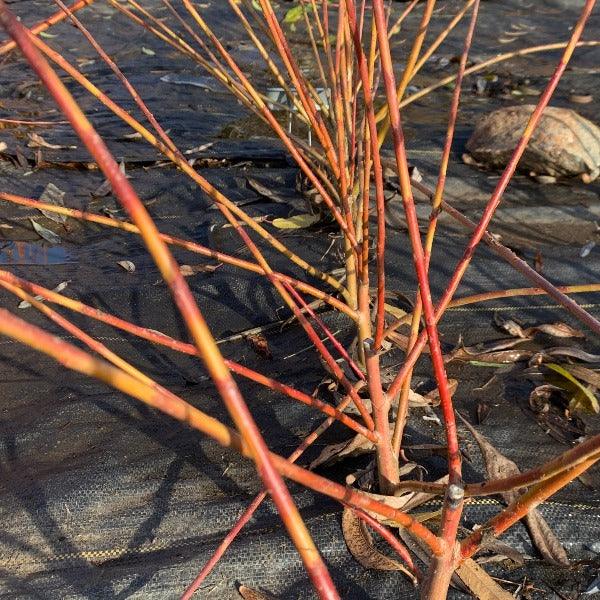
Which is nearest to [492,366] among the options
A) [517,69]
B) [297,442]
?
[297,442]

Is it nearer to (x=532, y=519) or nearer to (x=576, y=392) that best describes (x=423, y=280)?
(x=532, y=519)

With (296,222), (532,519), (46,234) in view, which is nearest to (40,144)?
(46,234)

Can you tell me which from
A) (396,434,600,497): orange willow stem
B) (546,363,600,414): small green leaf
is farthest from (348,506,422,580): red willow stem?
(546,363,600,414): small green leaf

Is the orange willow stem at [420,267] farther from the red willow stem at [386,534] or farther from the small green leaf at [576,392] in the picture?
the small green leaf at [576,392]

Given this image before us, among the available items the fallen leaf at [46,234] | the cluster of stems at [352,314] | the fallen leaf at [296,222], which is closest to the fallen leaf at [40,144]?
the fallen leaf at [46,234]

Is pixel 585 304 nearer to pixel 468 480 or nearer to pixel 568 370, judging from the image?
pixel 568 370

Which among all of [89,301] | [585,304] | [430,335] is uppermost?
[430,335]

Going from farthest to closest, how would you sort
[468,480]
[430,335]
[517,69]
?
[517,69] < [468,480] < [430,335]
